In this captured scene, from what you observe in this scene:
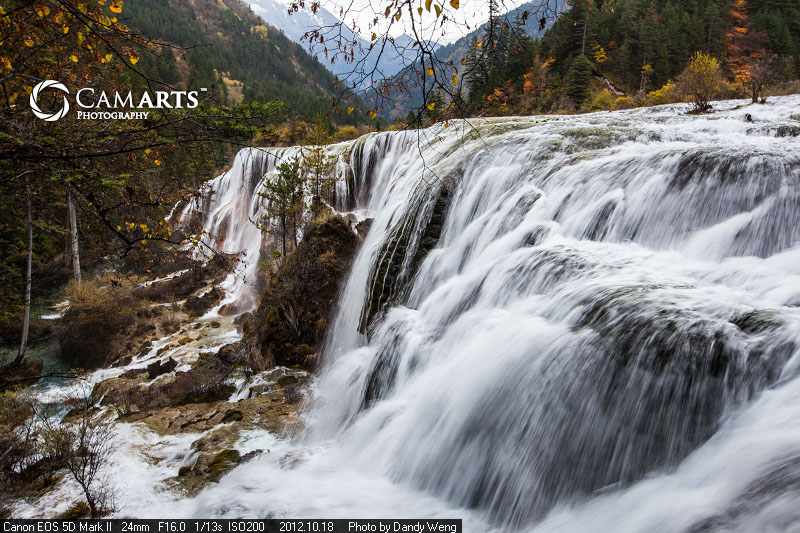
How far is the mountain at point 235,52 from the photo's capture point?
78688mm

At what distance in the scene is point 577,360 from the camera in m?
4.14

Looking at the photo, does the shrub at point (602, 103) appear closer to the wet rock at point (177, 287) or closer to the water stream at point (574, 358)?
the water stream at point (574, 358)

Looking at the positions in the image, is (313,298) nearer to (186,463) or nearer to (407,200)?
(407,200)

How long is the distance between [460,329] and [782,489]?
4129mm

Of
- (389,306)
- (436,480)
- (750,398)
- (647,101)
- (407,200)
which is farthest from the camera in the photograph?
(647,101)

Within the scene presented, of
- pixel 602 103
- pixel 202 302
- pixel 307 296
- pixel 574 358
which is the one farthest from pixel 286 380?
pixel 602 103

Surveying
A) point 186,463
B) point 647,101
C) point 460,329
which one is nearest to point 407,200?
point 460,329

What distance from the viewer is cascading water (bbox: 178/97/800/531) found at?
3193 mm

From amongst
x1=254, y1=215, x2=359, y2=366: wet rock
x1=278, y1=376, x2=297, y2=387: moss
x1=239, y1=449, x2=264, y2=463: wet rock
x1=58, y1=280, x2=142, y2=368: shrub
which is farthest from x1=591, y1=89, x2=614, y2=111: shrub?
x1=58, y1=280, x2=142, y2=368: shrub

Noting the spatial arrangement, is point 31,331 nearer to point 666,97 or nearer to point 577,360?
point 577,360

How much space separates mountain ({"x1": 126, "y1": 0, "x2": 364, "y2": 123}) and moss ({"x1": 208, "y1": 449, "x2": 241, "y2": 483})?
61659 mm

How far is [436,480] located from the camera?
460 centimetres

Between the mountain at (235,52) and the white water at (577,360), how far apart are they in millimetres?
59564

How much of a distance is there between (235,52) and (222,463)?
129m
